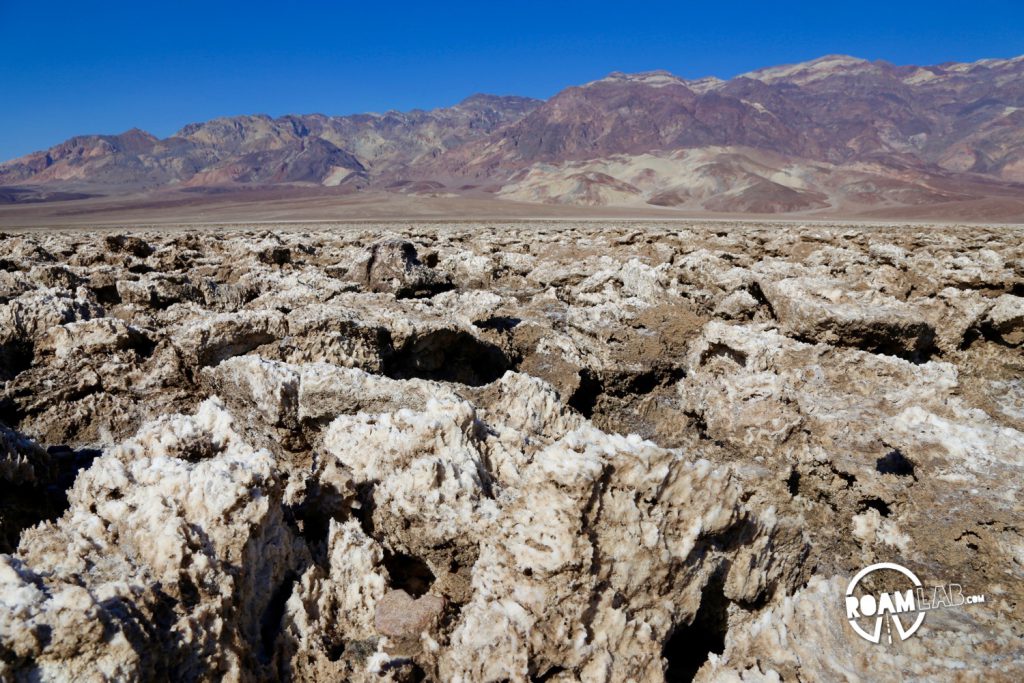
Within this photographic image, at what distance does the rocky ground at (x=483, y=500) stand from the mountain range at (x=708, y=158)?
6878 centimetres

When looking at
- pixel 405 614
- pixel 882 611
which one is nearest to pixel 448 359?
pixel 405 614

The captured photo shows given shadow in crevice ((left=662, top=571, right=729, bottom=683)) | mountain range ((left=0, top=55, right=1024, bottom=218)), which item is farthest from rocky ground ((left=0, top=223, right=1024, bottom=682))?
mountain range ((left=0, top=55, right=1024, bottom=218))

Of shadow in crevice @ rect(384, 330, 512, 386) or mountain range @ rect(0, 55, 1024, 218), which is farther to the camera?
mountain range @ rect(0, 55, 1024, 218)

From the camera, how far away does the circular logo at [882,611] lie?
5.73ft

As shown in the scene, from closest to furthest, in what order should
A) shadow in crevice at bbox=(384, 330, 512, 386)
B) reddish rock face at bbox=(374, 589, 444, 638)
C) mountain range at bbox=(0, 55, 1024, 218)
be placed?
reddish rock face at bbox=(374, 589, 444, 638) < shadow in crevice at bbox=(384, 330, 512, 386) < mountain range at bbox=(0, 55, 1024, 218)

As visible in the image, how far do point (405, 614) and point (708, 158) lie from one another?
11454cm

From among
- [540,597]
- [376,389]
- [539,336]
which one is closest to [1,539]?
[376,389]

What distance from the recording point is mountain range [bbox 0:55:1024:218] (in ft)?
299

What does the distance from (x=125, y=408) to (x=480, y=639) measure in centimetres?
221

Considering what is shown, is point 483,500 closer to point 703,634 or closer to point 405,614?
point 405,614

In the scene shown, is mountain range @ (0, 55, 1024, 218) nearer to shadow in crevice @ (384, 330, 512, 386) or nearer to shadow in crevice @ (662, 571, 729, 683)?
shadow in crevice @ (384, 330, 512, 386)

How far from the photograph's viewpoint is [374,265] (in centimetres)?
668

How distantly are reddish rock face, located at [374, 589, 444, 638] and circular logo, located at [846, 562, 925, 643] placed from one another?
1237 millimetres

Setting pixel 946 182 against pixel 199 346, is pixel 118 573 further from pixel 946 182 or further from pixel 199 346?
pixel 946 182
